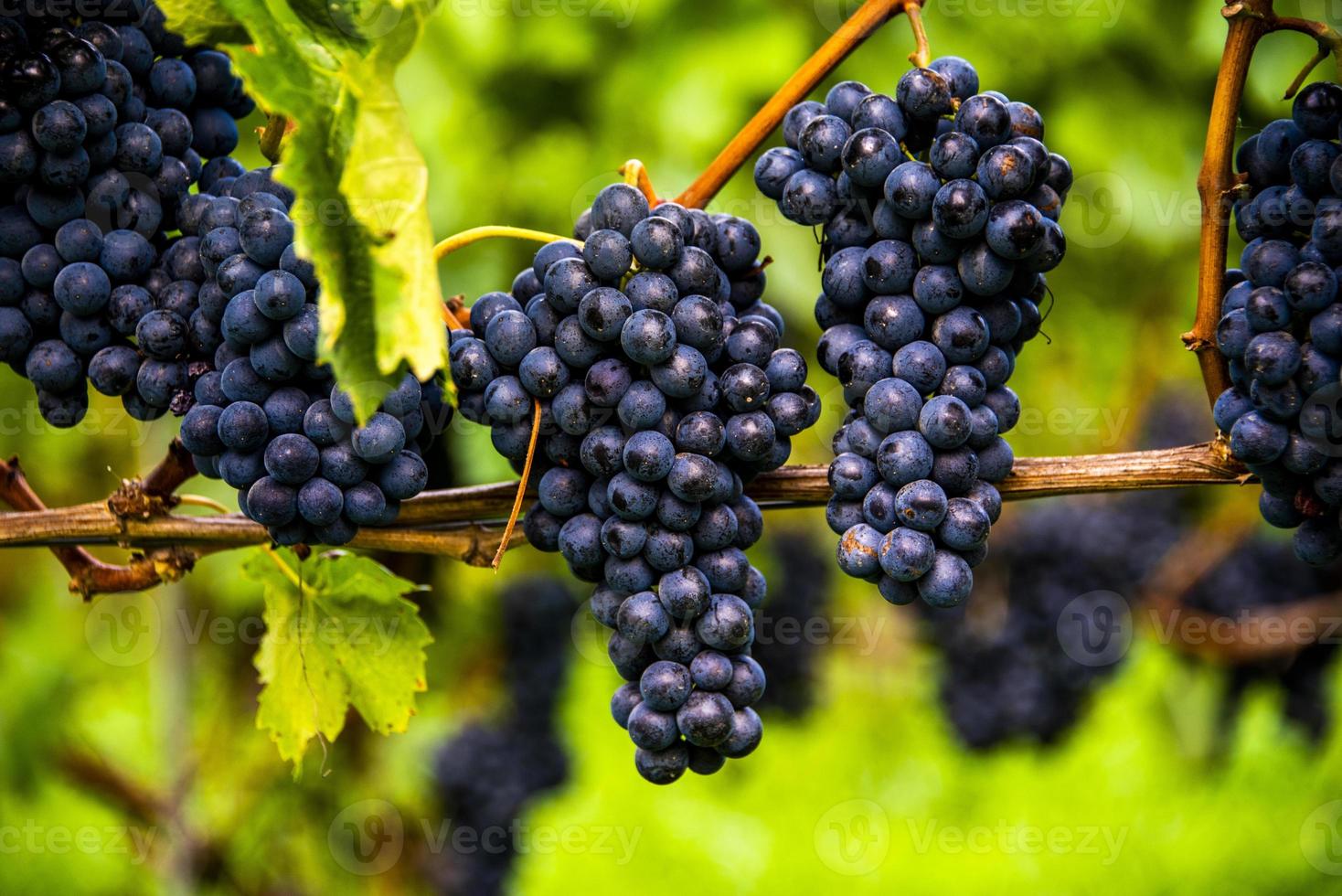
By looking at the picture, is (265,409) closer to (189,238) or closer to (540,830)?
(189,238)

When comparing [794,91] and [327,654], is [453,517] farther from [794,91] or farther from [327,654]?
[794,91]

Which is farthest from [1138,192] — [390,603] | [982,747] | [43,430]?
[43,430]

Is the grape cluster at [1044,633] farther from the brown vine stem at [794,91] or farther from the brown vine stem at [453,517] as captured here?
the brown vine stem at [794,91]
